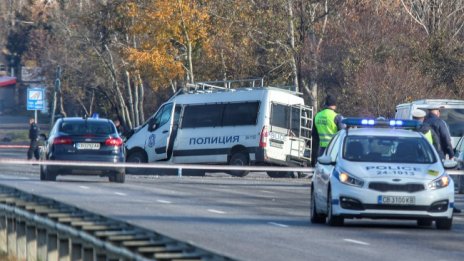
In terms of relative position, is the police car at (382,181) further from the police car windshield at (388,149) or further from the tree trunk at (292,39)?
the tree trunk at (292,39)

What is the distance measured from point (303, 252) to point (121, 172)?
1483 cm

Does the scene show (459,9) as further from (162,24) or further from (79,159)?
(79,159)

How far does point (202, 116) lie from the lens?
35219 millimetres

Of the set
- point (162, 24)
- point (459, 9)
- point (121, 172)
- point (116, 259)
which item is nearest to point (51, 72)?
point (162, 24)

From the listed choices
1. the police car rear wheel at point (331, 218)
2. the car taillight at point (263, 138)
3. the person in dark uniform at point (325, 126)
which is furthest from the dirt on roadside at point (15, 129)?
the police car rear wheel at point (331, 218)

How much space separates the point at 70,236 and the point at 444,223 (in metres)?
8.15

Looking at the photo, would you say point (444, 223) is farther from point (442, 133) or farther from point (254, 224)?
point (442, 133)

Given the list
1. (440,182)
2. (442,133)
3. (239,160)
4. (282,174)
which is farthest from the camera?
(282,174)

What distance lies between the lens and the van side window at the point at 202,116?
34.9m

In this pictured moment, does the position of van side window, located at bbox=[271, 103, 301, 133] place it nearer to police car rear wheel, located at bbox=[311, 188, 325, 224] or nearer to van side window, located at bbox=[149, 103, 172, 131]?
van side window, located at bbox=[149, 103, 172, 131]

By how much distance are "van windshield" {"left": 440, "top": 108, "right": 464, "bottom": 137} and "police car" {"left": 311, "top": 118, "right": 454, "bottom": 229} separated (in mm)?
12413

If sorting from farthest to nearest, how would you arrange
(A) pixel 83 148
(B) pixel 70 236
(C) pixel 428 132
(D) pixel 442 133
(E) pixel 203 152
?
(E) pixel 203 152 → (A) pixel 83 148 → (D) pixel 442 133 → (C) pixel 428 132 → (B) pixel 70 236

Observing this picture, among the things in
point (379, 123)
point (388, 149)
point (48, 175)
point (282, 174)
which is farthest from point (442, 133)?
point (282, 174)

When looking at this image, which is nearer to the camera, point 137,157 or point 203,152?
point 203,152
